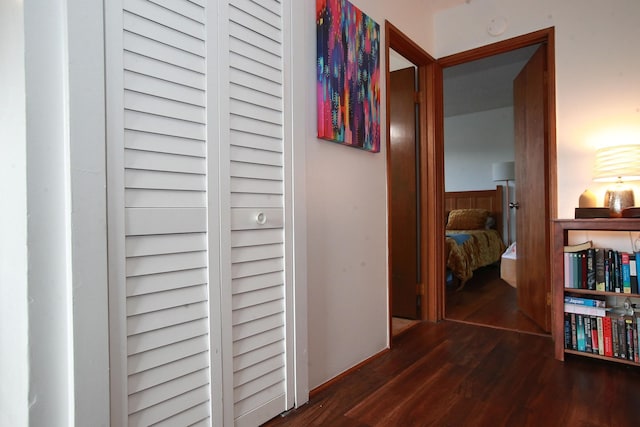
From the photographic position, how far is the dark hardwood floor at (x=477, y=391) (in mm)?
1529

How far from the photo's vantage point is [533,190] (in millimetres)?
2785

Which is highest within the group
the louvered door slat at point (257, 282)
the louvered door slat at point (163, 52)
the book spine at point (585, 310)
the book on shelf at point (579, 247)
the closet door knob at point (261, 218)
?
the louvered door slat at point (163, 52)

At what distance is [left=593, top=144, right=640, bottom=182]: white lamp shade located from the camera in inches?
79.6

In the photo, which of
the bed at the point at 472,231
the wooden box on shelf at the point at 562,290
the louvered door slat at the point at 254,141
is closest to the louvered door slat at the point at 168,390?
the louvered door slat at the point at 254,141

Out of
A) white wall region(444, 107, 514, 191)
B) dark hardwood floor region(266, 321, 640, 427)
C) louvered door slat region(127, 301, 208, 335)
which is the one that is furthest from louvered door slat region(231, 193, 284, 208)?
white wall region(444, 107, 514, 191)

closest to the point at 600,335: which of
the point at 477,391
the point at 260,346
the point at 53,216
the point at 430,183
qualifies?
the point at 477,391

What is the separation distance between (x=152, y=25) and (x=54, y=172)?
54 cm

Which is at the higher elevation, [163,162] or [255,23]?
[255,23]

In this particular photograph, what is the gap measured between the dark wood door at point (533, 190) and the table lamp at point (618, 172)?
1.37 ft

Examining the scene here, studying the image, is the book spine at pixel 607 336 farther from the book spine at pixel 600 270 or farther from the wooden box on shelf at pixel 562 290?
the book spine at pixel 600 270

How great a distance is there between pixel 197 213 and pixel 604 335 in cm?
229

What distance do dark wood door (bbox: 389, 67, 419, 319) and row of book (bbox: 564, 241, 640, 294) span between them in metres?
1.11

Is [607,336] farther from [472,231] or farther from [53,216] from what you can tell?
[472,231]

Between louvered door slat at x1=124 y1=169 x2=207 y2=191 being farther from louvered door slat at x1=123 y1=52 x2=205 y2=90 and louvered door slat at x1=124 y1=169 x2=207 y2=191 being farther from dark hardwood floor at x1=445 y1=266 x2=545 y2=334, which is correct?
dark hardwood floor at x1=445 y1=266 x2=545 y2=334
